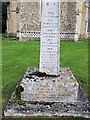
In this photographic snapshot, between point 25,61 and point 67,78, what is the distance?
24.6 feet

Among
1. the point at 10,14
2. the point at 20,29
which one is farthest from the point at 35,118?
the point at 10,14

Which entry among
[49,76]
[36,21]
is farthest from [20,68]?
[36,21]

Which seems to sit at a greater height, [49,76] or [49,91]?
[49,76]

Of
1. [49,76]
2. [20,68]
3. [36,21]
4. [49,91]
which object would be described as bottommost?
[20,68]

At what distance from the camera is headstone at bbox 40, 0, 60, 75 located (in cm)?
775

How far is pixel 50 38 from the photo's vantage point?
25.8ft

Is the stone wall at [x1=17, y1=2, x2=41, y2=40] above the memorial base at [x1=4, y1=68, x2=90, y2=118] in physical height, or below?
above

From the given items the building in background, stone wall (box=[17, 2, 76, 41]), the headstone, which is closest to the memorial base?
the headstone

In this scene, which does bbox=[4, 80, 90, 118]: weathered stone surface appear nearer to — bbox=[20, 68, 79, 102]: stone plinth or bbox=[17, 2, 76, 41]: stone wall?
bbox=[20, 68, 79, 102]: stone plinth

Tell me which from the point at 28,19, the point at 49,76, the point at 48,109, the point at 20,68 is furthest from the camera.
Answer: the point at 28,19

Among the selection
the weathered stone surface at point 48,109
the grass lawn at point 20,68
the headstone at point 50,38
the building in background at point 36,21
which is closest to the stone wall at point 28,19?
the building in background at point 36,21

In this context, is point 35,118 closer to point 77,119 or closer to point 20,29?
point 77,119

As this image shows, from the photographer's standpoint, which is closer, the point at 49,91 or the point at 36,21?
the point at 49,91

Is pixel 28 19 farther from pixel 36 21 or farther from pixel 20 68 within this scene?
pixel 20 68
